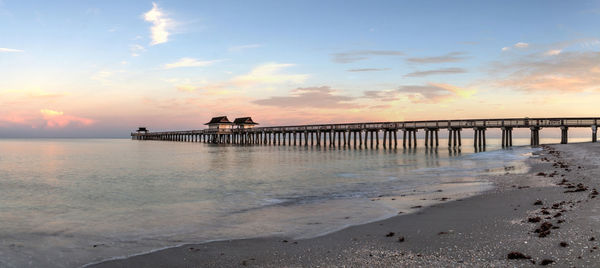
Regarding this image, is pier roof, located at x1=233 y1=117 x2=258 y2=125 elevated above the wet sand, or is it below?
above

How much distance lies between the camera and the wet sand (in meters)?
5.93

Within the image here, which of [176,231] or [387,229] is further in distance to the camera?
[176,231]

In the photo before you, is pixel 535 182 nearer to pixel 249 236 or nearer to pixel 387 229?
pixel 387 229

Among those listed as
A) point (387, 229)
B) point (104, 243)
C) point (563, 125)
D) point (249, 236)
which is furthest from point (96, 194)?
point (563, 125)

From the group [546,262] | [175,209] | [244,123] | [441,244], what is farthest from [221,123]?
[546,262]

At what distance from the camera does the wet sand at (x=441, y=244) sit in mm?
5926

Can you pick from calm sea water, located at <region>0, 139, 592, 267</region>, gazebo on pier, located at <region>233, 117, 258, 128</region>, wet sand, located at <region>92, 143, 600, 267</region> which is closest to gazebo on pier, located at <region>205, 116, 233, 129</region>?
gazebo on pier, located at <region>233, 117, 258, 128</region>

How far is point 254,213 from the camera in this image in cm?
1210

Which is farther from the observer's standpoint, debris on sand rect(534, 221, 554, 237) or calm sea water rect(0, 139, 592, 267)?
calm sea water rect(0, 139, 592, 267)

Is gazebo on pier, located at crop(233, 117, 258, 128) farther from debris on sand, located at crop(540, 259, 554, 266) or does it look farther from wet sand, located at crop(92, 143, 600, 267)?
debris on sand, located at crop(540, 259, 554, 266)

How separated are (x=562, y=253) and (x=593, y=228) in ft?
5.40

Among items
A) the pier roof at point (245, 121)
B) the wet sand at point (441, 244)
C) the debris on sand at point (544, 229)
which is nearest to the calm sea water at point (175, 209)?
the wet sand at point (441, 244)

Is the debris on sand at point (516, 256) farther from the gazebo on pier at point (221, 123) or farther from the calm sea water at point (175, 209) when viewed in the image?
the gazebo on pier at point (221, 123)

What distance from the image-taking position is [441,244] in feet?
22.6
